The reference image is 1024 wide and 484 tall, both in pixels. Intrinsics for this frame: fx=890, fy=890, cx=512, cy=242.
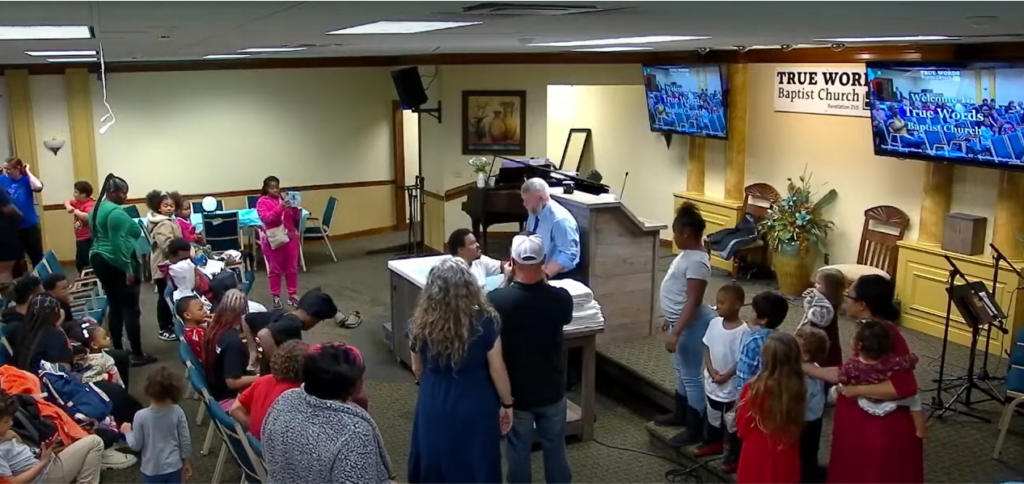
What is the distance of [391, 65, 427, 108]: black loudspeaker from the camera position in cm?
995

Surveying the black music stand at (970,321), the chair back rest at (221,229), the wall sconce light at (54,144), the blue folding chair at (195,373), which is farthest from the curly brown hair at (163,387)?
the wall sconce light at (54,144)

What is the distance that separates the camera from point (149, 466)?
3.95 metres

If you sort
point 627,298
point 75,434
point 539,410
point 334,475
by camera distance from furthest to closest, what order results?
point 627,298
point 75,434
point 539,410
point 334,475

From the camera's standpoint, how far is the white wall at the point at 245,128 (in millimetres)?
10828

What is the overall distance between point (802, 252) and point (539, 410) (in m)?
5.21

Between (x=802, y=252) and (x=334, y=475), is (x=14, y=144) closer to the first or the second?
(x=802, y=252)

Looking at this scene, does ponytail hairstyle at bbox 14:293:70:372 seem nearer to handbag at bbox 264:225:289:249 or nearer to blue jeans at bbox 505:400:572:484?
blue jeans at bbox 505:400:572:484

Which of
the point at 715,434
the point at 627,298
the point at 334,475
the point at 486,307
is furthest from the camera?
the point at 627,298

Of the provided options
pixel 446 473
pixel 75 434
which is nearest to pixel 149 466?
pixel 75 434

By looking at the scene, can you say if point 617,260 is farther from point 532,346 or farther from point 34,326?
point 34,326

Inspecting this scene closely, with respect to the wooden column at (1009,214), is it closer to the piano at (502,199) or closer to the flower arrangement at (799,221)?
the flower arrangement at (799,221)

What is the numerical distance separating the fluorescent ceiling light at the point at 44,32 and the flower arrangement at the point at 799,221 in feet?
21.9

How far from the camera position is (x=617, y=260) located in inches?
240

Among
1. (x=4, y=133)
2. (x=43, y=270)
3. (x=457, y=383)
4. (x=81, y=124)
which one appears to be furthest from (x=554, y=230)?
(x=4, y=133)
